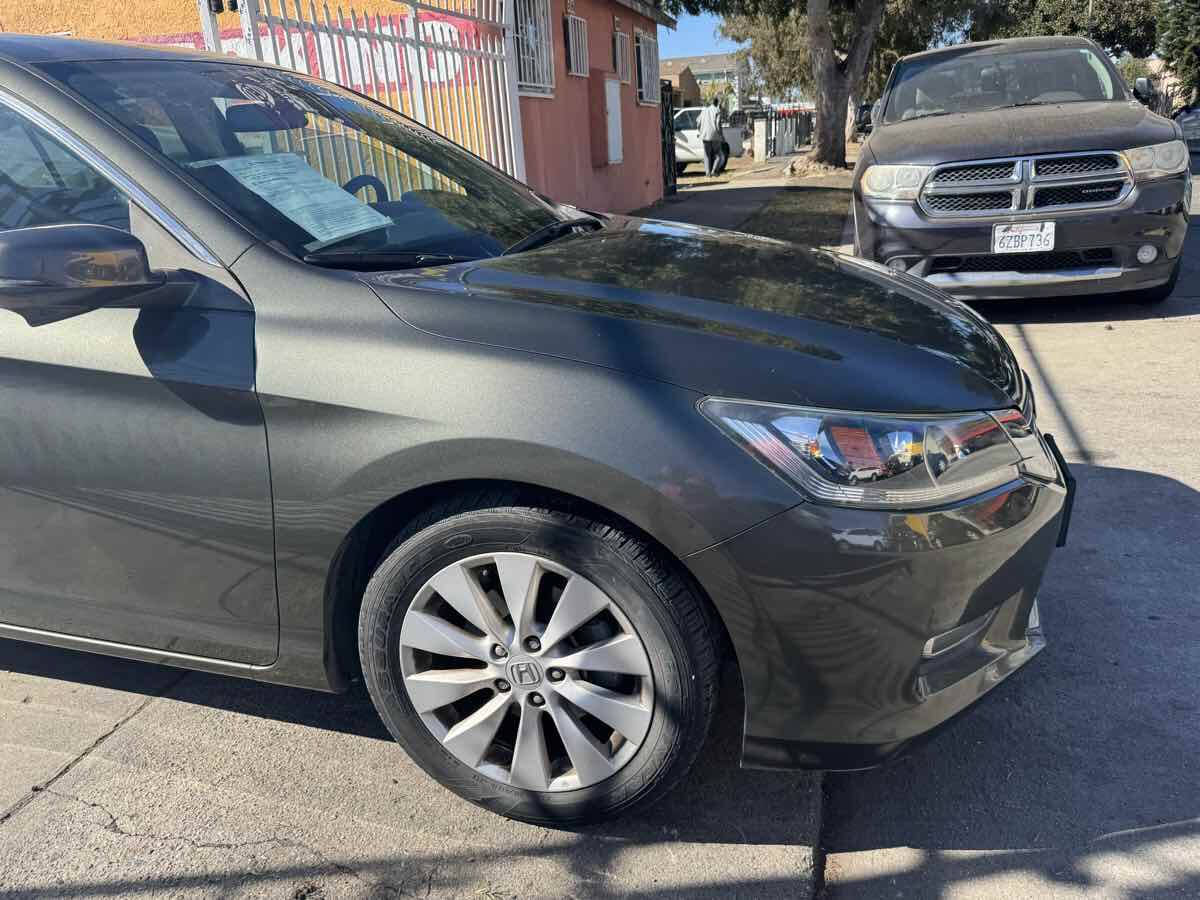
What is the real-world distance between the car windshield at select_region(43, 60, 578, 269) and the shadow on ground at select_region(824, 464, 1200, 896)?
175 cm

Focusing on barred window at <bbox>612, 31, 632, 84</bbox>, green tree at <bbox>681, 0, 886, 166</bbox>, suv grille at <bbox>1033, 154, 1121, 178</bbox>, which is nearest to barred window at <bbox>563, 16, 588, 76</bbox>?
barred window at <bbox>612, 31, 632, 84</bbox>

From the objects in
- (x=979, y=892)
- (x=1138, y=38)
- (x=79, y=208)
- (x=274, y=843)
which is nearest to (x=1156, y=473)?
(x=979, y=892)

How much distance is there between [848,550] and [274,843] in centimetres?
146

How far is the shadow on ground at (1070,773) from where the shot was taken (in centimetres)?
214

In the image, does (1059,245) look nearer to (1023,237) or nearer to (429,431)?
(1023,237)

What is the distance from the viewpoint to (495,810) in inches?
90.0

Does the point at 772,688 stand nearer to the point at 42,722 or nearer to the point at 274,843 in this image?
the point at 274,843

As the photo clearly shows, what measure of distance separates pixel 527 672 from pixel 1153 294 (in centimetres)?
599

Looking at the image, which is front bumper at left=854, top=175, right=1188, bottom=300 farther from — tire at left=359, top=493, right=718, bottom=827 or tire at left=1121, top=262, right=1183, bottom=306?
tire at left=359, top=493, right=718, bottom=827

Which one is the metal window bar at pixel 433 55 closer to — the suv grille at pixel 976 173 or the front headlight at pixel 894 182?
the front headlight at pixel 894 182

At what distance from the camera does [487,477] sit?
80.0 inches

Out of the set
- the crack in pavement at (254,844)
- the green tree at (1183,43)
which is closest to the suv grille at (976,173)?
the crack in pavement at (254,844)

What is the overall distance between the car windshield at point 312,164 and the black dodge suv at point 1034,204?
10.8ft

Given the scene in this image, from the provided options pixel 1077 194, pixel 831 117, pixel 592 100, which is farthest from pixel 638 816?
pixel 831 117
